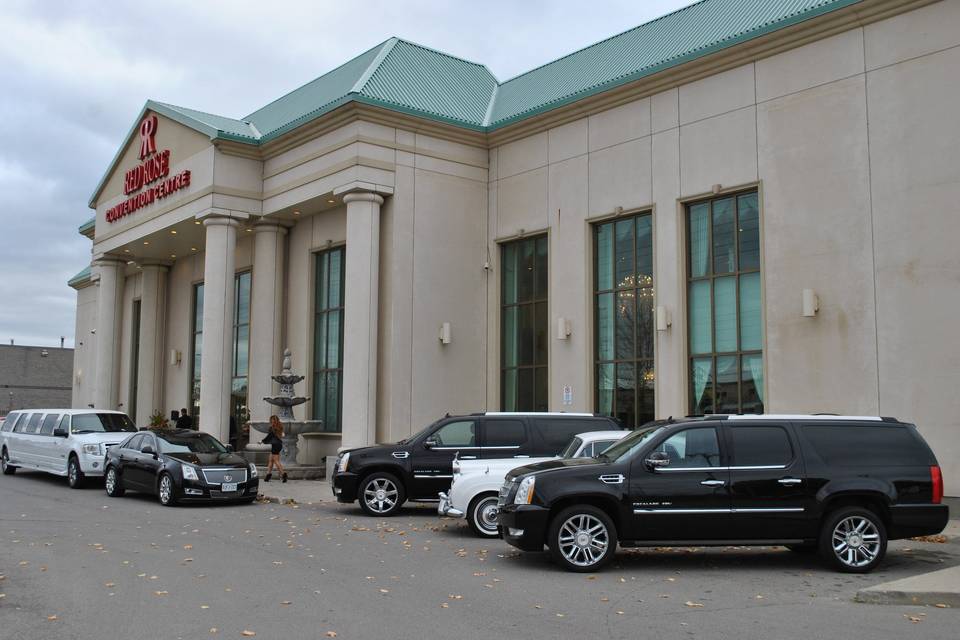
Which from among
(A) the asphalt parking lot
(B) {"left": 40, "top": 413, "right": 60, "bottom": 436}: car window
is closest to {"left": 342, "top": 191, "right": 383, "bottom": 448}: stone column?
(B) {"left": 40, "top": 413, "right": 60, "bottom": 436}: car window

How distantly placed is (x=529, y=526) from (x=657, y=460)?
170 cm

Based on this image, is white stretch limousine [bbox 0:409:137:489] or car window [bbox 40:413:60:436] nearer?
white stretch limousine [bbox 0:409:137:489]

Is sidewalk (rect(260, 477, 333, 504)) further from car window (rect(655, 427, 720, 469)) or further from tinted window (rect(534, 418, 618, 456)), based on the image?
car window (rect(655, 427, 720, 469))

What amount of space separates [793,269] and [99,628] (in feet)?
51.7

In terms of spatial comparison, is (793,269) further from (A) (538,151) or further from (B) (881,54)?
(A) (538,151)

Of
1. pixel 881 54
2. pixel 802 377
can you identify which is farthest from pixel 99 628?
pixel 881 54

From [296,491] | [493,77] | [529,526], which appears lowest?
[296,491]

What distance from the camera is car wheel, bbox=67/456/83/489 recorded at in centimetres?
2202

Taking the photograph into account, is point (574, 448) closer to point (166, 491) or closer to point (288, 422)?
point (166, 491)

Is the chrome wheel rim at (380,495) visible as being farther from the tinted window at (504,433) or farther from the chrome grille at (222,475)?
the chrome grille at (222,475)

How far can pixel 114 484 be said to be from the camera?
19984 mm

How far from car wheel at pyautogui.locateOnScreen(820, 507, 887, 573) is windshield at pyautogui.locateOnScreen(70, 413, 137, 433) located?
58.6 ft

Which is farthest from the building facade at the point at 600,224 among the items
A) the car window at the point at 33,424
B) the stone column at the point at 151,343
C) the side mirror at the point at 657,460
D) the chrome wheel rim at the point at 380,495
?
the side mirror at the point at 657,460

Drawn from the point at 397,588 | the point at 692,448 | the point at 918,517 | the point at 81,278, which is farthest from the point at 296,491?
the point at 81,278
